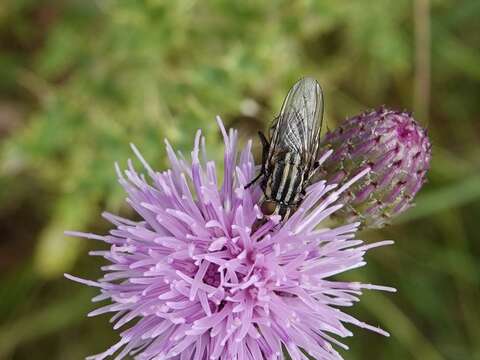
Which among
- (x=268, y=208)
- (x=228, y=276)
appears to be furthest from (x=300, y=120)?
(x=228, y=276)

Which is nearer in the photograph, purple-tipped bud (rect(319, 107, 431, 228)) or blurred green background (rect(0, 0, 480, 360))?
purple-tipped bud (rect(319, 107, 431, 228))

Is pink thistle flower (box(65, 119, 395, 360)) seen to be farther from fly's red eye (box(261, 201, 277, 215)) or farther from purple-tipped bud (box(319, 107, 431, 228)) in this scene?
purple-tipped bud (box(319, 107, 431, 228))

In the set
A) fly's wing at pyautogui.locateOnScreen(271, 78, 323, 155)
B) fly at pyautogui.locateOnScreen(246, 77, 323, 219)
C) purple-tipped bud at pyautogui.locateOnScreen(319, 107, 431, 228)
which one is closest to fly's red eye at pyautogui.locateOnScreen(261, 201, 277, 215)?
fly at pyautogui.locateOnScreen(246, 77, 323, 219)

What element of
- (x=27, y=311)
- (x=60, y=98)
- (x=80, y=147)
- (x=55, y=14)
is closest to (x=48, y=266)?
(x=27, y=311)

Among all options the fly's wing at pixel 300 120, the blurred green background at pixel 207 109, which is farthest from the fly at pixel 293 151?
the blurred green background at pixel 207 109

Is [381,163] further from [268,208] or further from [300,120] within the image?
[268,208]

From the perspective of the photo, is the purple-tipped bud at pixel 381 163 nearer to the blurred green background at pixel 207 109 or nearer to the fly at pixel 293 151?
the fly at pixel 293 151
